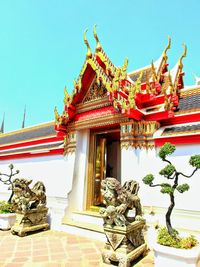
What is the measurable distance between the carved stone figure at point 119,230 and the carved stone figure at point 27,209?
8.46 ft

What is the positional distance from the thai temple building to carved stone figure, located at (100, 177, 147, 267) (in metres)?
0.84

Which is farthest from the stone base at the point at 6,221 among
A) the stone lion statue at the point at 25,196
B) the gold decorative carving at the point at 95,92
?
the gold decorative carving at the point at 95,92

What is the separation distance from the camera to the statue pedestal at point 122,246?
10.9ft

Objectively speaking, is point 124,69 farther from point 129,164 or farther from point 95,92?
point 129,164

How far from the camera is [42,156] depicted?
26.3 feet

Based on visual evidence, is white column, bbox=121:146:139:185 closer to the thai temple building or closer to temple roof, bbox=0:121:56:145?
the thai temple building

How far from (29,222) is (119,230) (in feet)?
9.66

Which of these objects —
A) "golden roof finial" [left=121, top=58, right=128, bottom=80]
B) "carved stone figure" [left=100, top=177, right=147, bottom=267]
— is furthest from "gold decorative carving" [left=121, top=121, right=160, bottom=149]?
"carved stone figure" [left=100, top=177, right=147, bottom=267]

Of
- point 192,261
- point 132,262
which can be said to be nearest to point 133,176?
point 132,262

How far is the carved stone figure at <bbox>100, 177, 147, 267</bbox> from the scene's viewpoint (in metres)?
3.38

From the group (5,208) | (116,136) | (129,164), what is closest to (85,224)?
(129,164)

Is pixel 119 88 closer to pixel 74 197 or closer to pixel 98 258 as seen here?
pixel 74 197

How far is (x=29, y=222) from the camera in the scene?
5297 millimetres

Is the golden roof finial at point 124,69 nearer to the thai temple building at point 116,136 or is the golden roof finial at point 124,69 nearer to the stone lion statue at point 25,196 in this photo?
the thai temple building at point 116,136
